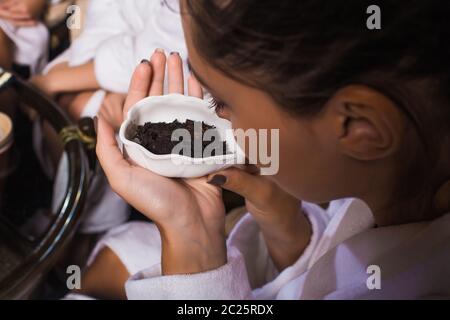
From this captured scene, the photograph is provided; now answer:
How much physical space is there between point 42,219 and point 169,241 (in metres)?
0.26

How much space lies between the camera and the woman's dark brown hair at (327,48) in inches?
12.4

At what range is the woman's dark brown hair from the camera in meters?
0.32

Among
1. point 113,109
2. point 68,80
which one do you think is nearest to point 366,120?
point 113,109

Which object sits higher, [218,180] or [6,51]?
[6,51]

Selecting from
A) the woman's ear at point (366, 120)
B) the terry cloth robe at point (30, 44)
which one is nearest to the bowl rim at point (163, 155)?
the woman's ear at point (366, 120)

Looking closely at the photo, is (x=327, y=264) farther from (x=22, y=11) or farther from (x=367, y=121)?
(x=22, y=11)

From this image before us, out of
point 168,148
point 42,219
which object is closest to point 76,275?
point 42,219

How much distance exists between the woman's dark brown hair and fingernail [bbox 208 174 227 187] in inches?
4.5

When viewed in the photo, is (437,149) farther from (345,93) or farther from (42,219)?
(42,219)

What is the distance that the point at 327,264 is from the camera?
53 cm

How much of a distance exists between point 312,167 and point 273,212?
0.13 metres

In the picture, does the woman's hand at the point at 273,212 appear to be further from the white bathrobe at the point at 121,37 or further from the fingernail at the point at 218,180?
the white bathrobe at the point at 121,37

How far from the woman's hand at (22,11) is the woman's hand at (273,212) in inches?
15.4
